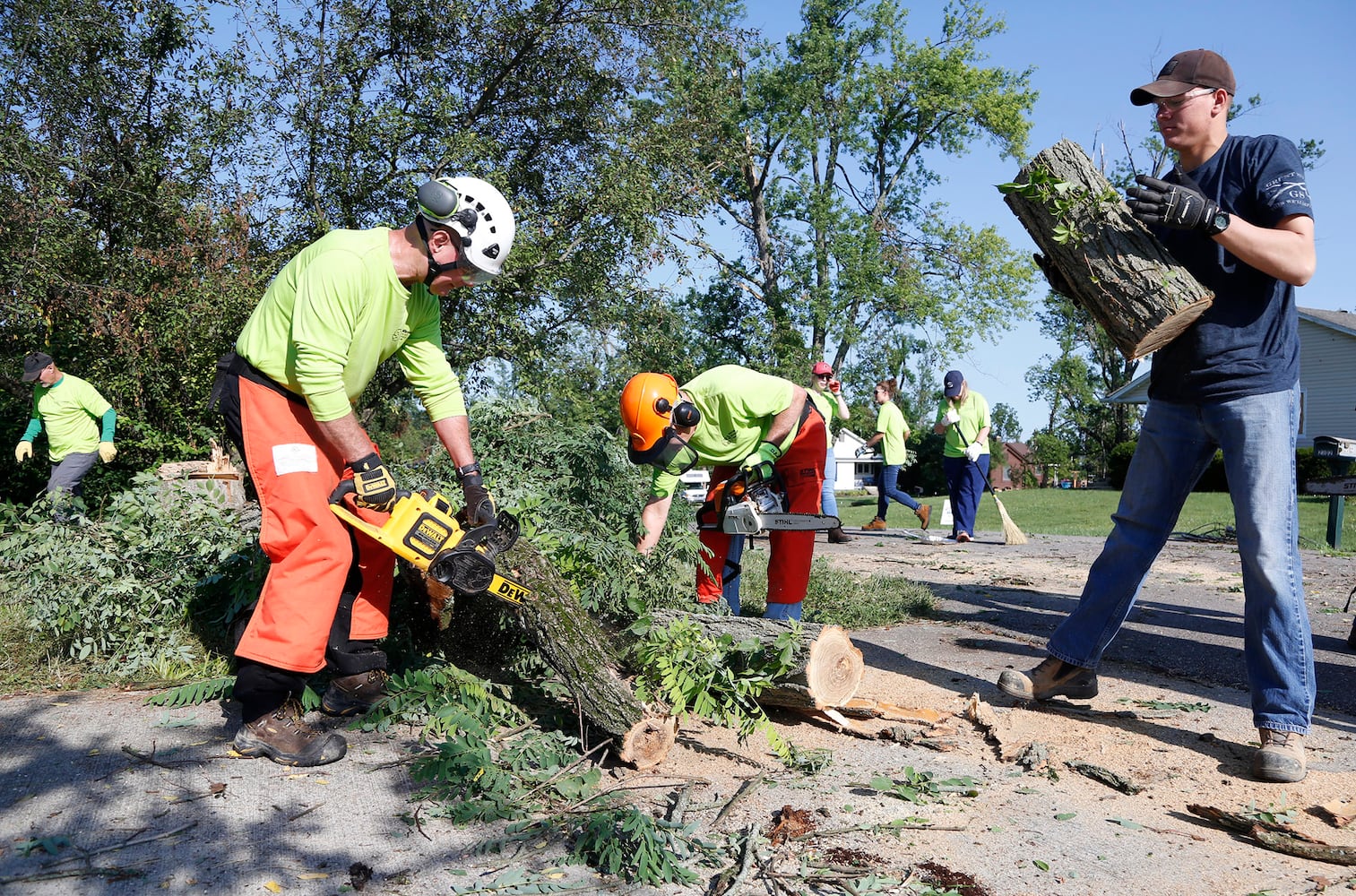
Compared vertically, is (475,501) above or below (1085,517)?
above

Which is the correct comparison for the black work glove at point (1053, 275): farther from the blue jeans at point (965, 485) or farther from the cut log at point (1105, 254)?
the blue jeans at point (965, 485)

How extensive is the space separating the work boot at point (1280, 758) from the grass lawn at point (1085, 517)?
728 centimetres

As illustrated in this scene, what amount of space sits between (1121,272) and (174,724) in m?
4.14

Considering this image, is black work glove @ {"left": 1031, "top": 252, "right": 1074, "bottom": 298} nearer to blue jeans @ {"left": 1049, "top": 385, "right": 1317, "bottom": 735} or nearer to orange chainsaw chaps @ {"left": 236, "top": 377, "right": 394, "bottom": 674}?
blue jeans @ {"left": 1049, "top": 385, "right": 1317, "bottom": 735}

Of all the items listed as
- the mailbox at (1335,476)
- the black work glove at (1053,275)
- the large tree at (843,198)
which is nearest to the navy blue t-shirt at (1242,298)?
the black work glove at (1053,275)

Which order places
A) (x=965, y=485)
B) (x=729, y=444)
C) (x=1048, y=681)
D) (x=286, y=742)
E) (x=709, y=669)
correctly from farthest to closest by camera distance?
(x=965, y=485)
(x=729, y=444)
(x=1048, y=681)
(x=709, y=669)
(x=286, y=742)

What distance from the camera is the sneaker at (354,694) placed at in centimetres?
376

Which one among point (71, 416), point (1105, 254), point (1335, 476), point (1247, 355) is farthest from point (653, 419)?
point (1335, 476)

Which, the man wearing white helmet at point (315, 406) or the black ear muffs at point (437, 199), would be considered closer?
the man wearing white helmet at point (315, 406)

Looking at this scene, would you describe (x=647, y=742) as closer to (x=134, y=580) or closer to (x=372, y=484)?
(x=372, y=484)

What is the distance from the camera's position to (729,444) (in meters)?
5.01

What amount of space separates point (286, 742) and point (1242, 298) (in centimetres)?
391

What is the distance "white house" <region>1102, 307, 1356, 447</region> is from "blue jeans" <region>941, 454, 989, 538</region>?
19944mm

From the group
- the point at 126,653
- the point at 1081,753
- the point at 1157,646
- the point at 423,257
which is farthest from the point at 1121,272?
the point at 126,653
